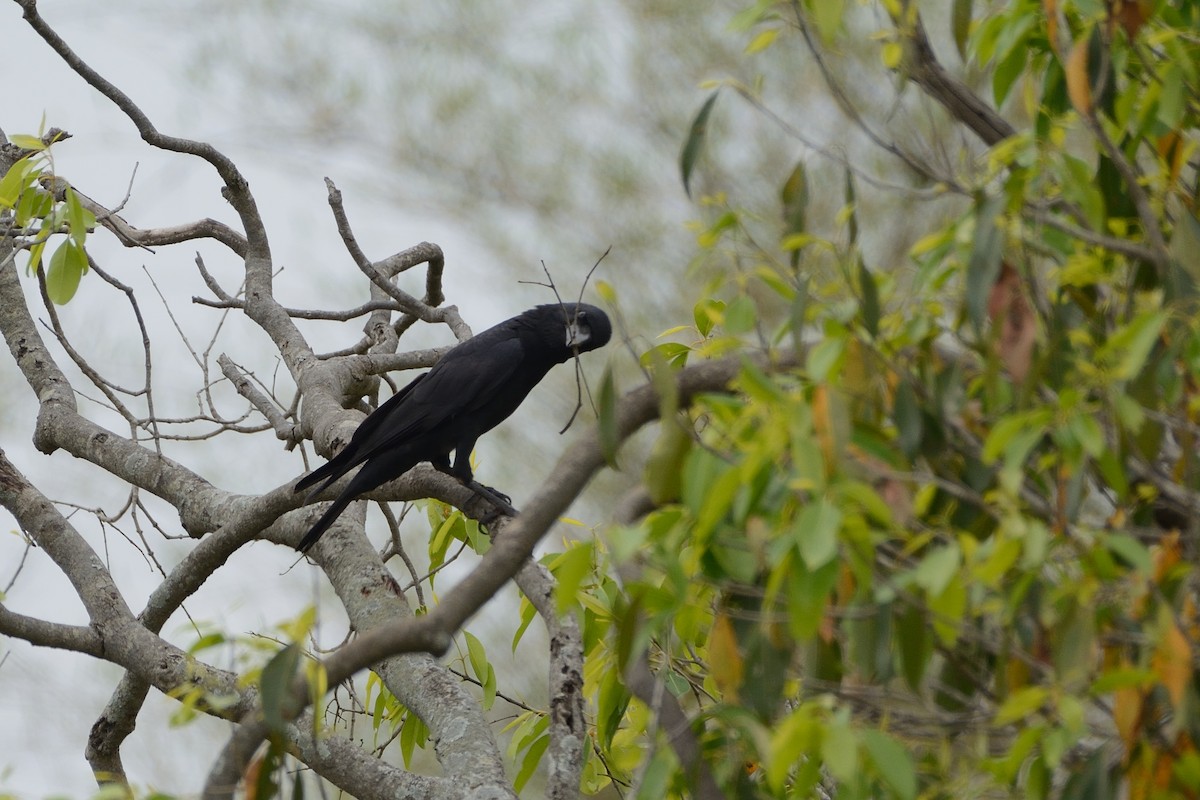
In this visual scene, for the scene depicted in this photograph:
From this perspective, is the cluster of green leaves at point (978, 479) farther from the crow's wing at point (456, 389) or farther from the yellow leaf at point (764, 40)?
the crow's wing at point (456, 389)

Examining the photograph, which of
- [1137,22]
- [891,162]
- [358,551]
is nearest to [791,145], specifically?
[891,162]

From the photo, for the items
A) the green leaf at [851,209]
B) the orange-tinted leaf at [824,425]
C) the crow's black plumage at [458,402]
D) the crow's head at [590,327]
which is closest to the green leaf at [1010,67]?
the green leaf at [851,209]

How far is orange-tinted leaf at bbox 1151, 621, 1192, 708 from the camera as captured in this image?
1.09 meters

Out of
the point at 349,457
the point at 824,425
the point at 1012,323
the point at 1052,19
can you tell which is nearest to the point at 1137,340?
the point at 1012,323

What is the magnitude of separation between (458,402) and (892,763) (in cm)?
276

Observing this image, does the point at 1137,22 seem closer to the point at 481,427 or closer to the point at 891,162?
the point at 481,427

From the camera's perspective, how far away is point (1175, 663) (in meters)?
1.09

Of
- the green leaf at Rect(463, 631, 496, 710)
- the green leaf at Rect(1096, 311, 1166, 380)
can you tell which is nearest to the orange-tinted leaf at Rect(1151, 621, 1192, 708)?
the green leaf at Rect(1096, 311, 1166, 380)

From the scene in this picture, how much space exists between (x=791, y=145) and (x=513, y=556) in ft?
25.0

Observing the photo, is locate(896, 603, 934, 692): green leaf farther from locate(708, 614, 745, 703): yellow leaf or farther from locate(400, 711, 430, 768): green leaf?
locate(400, 711, 430, 768): green leaf

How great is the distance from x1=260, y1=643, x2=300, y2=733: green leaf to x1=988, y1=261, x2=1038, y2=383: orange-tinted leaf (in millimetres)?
877

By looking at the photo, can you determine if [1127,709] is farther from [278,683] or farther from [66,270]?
[66,270]

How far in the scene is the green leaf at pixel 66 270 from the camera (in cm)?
258

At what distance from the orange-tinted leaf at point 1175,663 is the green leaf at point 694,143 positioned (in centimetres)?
80
